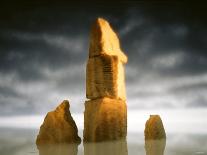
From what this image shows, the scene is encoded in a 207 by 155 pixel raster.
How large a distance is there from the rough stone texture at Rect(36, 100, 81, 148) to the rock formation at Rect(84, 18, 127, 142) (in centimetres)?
114

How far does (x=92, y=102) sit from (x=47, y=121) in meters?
2.77

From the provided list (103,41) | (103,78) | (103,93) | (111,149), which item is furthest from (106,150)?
(103,41)

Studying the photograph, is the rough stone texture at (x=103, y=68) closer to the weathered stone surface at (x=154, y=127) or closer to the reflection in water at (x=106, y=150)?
the weathered stone surface at (x=154, y=127)

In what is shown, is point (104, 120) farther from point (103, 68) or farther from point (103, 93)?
point (103, 68)

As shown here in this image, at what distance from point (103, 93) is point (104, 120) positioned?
58.8 inches

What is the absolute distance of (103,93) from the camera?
21.1 meters

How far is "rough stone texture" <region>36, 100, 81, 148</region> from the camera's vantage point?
19.9m

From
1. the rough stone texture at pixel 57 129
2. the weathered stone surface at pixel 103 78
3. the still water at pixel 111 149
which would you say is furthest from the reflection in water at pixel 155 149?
the rough stone texture at pixel 57 129

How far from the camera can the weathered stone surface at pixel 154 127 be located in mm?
19938

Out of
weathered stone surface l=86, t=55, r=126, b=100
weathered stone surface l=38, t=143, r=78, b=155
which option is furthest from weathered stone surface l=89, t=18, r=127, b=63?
weathered stone surface l=38, t=143, r=78, b=155

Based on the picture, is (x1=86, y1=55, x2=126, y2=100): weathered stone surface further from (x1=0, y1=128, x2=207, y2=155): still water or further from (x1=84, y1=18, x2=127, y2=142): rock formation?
(x1=0, y1=128, x2=207, y2=155): still water

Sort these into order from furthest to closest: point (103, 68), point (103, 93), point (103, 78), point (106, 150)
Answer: point (103, 68) → point (103, 78) → point (103, 93) → point (106, 150)

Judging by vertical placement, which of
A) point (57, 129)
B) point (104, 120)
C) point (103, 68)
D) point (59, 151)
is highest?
point (103, 68)

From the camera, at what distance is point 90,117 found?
2114cm
